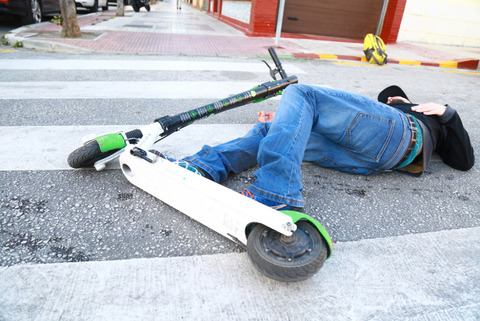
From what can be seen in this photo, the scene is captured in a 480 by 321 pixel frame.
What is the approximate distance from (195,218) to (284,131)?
0.64 metres

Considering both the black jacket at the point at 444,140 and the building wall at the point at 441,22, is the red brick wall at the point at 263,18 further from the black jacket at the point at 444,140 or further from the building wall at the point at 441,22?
the black jacket at the point at 444,140

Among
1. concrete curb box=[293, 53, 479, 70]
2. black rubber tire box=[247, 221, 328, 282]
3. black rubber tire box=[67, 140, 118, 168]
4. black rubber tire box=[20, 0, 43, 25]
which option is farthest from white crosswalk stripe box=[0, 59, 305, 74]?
black rubber tire box=[20, 0, 43, 25]

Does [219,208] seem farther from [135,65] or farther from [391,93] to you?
[135,65]

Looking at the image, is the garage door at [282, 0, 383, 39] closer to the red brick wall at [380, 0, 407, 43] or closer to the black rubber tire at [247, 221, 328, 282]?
the red brick wall at [380, 0, 407, 43]

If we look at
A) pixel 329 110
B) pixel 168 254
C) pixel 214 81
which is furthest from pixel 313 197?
pixel 214 81

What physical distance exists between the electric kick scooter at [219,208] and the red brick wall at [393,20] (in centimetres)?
1155

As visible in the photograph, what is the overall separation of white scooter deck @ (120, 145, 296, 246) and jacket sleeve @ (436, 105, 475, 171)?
59.8 inches

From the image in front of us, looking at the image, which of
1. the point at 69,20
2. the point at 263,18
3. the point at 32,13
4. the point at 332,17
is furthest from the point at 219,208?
the point at 332,17

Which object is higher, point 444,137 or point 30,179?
point 444,137

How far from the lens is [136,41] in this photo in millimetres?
8289

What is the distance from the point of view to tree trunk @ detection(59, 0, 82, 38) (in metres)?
7.33

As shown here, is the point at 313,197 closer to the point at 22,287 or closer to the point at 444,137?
the point at 444,137

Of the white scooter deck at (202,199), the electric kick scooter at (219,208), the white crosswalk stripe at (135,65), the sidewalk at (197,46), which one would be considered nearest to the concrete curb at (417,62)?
the sidewalk at (197,46)

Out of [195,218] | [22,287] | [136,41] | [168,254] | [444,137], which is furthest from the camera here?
[136,41]
